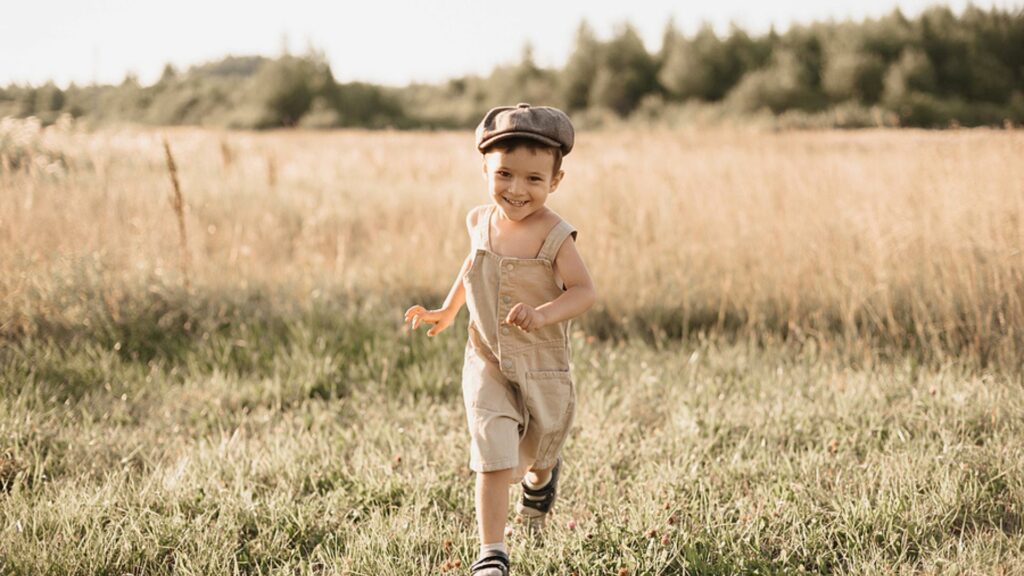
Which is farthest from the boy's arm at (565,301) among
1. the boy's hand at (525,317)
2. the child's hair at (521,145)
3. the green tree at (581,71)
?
the green tree at (581,71)

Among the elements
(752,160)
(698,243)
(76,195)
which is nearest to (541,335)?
(698,243)

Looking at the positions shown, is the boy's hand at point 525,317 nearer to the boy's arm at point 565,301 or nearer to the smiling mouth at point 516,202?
the boy's arm at point 565,301

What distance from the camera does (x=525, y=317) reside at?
6.82ft

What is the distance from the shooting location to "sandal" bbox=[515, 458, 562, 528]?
8.59ft

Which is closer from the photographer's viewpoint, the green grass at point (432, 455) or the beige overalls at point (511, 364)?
the beige overalls at point (511, 364)

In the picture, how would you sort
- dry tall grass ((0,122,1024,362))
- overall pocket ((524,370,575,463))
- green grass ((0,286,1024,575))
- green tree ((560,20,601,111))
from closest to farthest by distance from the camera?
1. overall pocket ((524,370,575,463))
2. green grass ((0,286,1024,575))
3. dry tall grass ((0,122,1024,362))
4. green tree ((560,20,601,111))

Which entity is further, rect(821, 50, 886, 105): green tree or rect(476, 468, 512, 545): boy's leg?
rect(821, 50, 886, 105): green tree

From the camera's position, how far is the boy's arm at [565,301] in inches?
82.3

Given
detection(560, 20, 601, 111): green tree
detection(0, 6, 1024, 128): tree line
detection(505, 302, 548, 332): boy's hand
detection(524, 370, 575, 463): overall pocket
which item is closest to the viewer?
detection(505, 302, 548, 332): boy's hand

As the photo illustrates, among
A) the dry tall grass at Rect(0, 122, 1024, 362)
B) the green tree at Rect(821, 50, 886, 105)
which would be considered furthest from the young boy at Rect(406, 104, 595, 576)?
the green tree at Rect(821, 50, 886, 105)

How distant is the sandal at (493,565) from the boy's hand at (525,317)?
2.11ft

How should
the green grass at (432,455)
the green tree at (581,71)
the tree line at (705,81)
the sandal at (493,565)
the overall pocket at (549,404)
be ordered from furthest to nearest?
the green tree at (581,71) < the tree line at (705,81) < the green grass at (432,455) < the overall pocket at (549,404) < the sandal at (493,565)

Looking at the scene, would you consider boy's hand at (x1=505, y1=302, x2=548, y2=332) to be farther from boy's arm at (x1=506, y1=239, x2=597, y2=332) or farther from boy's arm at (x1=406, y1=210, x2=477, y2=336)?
boy's arm at (x1=406, y1=210, x2=477, y2=336)

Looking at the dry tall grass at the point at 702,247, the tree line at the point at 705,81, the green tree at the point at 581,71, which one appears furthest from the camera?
the green tree at the point at 581,71
